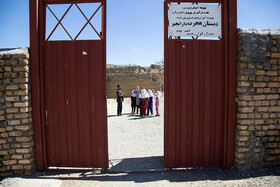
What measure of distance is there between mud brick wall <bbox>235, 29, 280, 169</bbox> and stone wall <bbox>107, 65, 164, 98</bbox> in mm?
17903

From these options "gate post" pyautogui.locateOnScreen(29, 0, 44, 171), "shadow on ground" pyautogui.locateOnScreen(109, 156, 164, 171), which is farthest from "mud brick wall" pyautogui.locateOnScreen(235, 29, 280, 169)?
"gate post" pyautogui.locateOnScreen(29, 0, 44, 171)

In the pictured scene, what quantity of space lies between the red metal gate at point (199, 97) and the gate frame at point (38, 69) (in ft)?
4.65

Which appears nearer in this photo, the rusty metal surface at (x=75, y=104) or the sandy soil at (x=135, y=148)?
the rusty metal surface at (x=75, y=104)

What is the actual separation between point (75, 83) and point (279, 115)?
12.3 feet

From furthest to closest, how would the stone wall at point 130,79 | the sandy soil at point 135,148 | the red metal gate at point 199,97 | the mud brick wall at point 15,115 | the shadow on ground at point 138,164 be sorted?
the stone wall at point 130,79 < the sandy soil at point 135,148 < the shadow on ground at point 138,164 < the red metal gate at point 199,97 < the mud brick wall at point 15,115

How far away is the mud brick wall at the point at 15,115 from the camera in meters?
3.21

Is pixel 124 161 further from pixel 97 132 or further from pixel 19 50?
pixel 19 50

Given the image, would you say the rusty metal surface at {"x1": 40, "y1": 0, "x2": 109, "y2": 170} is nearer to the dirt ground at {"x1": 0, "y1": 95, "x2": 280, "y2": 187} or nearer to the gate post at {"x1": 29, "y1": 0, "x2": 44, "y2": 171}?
the gate post at {"x1": 29, "y1": 0, "x2": 44, "y2": 171}

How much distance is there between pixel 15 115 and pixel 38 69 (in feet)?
2.88

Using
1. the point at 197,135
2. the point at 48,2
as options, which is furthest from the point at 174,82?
the point at 48,2

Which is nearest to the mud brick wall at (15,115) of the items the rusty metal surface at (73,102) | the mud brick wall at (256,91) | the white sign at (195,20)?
the rusty metal surface at (73,102)

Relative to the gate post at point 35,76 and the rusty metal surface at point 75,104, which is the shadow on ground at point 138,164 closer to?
the rusty metal surface at point 75,104

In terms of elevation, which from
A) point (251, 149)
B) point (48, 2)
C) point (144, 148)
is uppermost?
point (48, 2)

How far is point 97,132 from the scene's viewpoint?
11.5 ft
